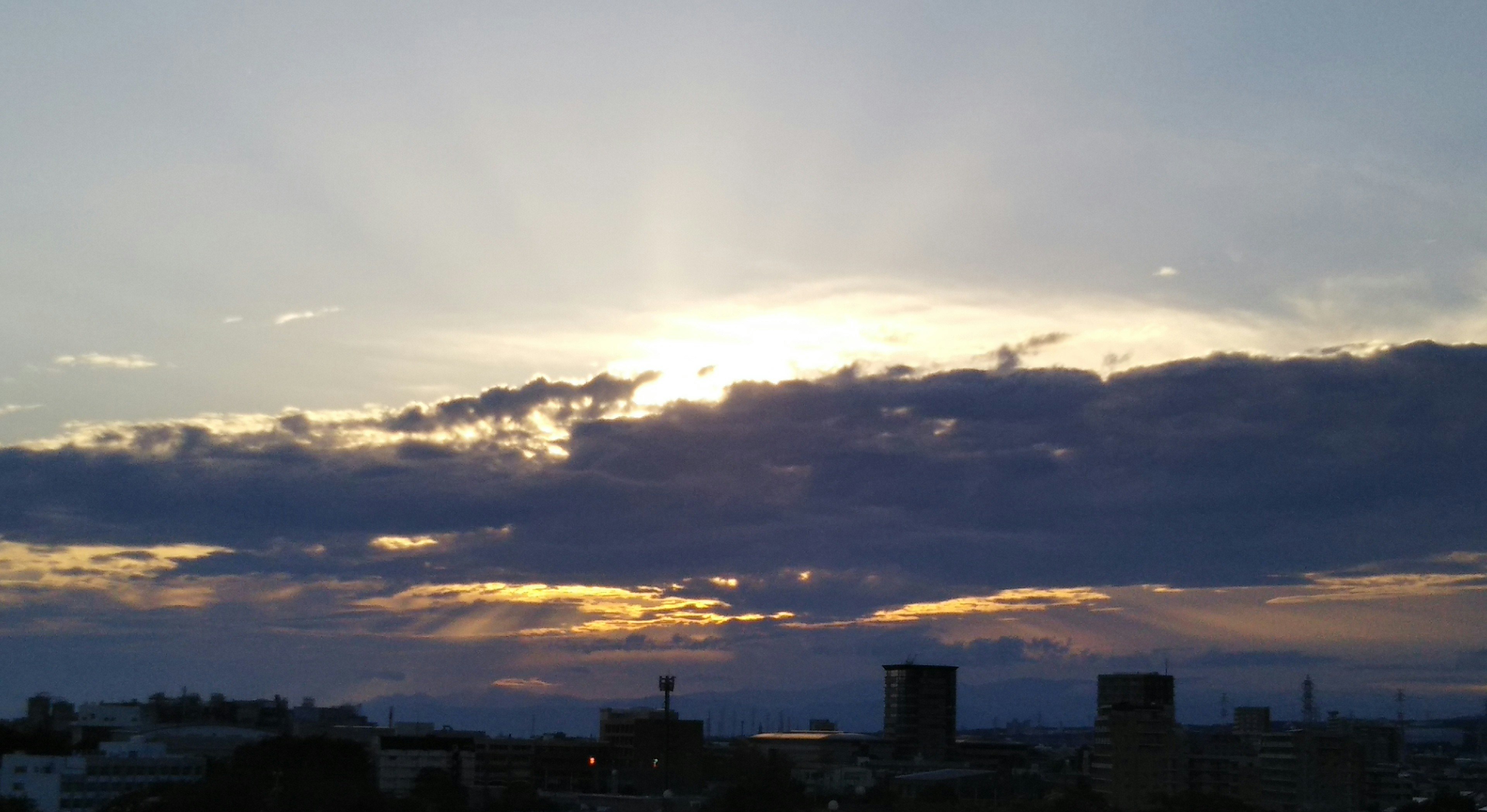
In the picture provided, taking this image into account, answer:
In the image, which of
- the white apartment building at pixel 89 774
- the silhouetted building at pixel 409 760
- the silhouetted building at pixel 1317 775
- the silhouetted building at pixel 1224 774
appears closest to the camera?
the white apartment building at pixel 89 774

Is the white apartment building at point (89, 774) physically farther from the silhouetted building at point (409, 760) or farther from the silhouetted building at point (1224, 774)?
the silhouetted building at point (1224, 774)

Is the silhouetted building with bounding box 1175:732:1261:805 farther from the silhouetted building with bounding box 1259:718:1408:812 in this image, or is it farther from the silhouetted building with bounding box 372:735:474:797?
the silhouetted building with bounding box 372:735:474:797

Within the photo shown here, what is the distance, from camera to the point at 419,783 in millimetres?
136375

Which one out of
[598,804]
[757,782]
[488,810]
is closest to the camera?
[488,810]

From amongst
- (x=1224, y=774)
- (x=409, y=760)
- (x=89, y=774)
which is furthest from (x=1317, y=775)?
(x=89, y=774)

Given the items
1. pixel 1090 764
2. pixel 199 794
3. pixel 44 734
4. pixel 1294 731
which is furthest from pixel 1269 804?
pixel 44 734

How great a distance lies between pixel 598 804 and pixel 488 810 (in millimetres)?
20447

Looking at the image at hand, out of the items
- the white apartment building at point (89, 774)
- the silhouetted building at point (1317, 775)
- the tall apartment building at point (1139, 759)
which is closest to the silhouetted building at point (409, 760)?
the white apartment building at point (89, 774)

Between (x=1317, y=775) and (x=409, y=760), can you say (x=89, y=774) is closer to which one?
(x=409, y=760)

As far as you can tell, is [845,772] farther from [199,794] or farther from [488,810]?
[199,794]

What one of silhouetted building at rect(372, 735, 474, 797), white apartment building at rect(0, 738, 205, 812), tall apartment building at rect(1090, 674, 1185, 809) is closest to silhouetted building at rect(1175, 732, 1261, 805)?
tall apartment building at rect(1090, 674, 1185, 809)

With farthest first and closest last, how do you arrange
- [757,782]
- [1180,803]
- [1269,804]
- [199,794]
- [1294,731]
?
[1294,731] → [1269,804] → [757,782] → [1180,803] → [199,794]

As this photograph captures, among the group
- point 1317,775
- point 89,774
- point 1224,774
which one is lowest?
point 1224,774

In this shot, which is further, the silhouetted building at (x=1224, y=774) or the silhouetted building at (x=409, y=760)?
the silhouetted building at (x=1224, y=774)
